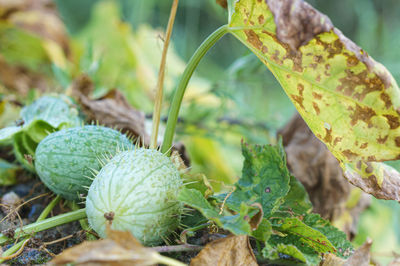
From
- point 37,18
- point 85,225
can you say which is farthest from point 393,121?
point 37,18

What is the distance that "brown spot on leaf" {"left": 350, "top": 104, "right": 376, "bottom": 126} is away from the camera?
611 millimetres

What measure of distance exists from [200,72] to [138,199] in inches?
117

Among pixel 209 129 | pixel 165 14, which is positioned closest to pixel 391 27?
pixel 165 14

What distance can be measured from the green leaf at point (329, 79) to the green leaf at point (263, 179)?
0.11 meters

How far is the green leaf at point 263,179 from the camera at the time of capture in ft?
2.39

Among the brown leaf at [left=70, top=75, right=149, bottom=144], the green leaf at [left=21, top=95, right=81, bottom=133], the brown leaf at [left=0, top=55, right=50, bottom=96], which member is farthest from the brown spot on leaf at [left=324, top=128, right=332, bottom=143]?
the brown leaf at [left=0, top=55, right=50, bottom=96]

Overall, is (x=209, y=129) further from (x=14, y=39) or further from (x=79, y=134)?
(x=14, y=39)

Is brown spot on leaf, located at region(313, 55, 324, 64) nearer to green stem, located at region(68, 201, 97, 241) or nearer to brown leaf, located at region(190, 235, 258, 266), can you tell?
brown leaf, located at region(190, 235, 258, 266)

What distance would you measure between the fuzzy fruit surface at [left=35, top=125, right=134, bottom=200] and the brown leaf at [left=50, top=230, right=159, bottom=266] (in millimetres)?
293

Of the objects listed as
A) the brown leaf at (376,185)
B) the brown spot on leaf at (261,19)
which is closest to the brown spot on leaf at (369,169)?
the brown leaf at (376,185)

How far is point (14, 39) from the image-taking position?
2.27 meters

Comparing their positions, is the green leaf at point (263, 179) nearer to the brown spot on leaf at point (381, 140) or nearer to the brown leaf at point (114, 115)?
the brown spot on leaf at point (381, 140)

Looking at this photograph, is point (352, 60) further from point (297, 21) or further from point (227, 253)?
point (227, 253)

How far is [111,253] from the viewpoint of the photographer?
1.70 ft
